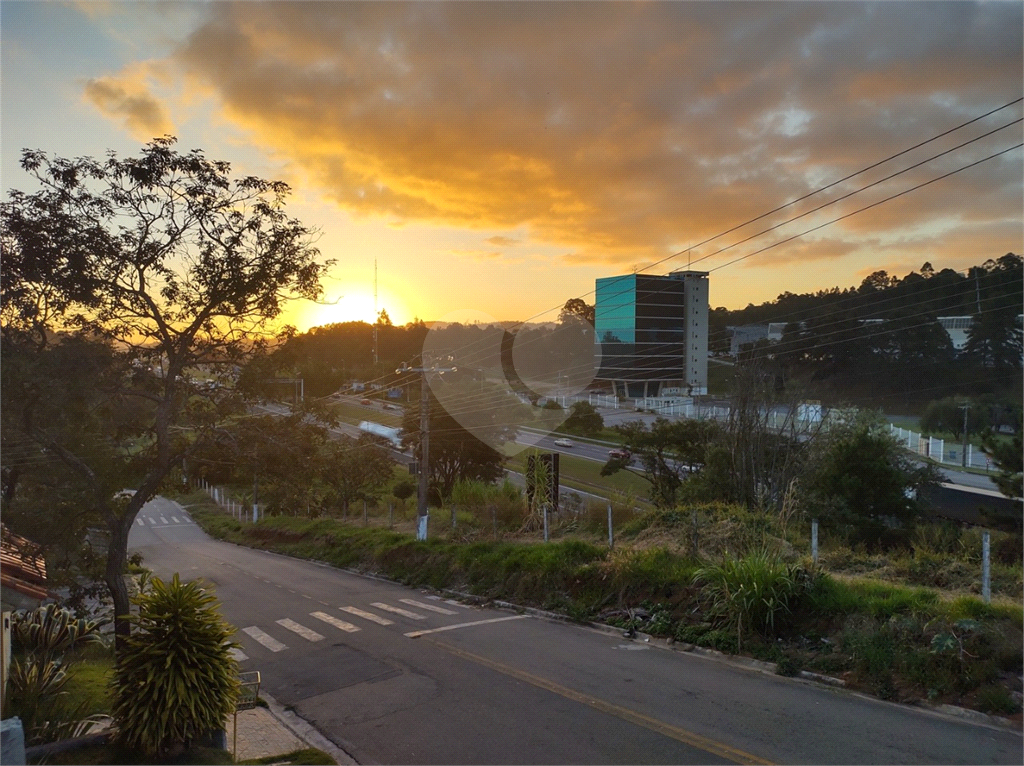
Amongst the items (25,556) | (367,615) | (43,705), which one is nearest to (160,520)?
(367,615)

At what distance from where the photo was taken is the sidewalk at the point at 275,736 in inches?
324

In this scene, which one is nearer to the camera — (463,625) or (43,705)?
(43,705)

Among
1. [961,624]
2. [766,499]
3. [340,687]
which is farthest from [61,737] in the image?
[766,499]

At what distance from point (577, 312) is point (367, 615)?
37096 mm

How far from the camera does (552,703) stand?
9.30m

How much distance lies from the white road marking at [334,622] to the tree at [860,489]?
50.8 feet

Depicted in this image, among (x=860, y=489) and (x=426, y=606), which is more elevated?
(x=860, y=489)

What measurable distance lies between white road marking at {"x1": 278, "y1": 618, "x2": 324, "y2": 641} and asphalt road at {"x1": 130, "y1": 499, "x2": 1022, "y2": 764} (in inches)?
2.1

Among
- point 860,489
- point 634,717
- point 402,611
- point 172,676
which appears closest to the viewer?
point 172,676

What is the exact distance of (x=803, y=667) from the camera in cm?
1027

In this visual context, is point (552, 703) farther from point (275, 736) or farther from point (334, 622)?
point (334, 622)

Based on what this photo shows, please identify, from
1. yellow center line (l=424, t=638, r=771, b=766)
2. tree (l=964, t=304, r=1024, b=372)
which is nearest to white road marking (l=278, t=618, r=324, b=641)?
yellow center line (l=424, t=638, r=771, b=766)

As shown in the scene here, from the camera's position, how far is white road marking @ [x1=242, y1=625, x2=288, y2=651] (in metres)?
14.5

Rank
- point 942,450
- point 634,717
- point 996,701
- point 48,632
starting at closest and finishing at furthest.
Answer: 1. point 996,701
2. point 634,717
3. point 48,632
4. point 942,450
